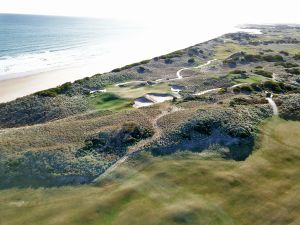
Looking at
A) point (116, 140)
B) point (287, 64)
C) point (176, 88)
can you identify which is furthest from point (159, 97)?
point (287, 64)

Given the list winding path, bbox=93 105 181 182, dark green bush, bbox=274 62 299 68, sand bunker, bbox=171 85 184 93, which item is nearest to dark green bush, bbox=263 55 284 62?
dark green bush, bbox=274 62 299 68

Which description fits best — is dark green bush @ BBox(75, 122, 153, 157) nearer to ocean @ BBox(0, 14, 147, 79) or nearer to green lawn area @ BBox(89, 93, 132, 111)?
green lawn area @ BBox(89, 93, 132, 111)

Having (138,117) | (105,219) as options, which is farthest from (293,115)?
(105,219)

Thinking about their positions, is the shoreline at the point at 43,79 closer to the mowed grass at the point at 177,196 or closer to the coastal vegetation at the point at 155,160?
the coastal vegetation at the point at 155,160

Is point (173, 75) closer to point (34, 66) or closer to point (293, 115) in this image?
point (293, 115)

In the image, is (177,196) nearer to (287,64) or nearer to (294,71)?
(294,71)
